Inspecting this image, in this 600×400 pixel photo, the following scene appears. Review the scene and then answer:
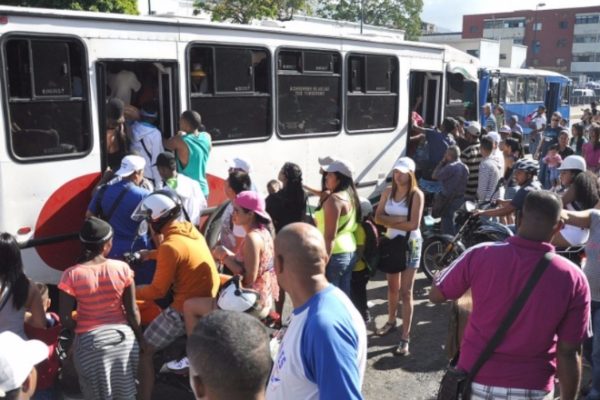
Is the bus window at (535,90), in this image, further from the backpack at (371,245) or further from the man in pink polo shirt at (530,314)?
the man in pink polo shirt at (530,314)

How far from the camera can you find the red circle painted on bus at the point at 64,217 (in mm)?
5203

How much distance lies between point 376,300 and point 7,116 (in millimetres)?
4436

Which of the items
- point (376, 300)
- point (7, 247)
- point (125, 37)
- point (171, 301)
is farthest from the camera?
point (376, 300)

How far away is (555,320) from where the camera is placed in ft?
9.46

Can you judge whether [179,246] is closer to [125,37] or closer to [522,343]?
[522,343]

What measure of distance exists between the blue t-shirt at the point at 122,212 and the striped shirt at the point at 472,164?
16.4 feet

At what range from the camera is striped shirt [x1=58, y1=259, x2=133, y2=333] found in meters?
3.60

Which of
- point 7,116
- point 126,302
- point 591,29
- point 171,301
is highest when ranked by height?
point 591,29

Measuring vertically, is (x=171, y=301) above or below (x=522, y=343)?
below

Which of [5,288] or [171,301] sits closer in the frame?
[5,288]

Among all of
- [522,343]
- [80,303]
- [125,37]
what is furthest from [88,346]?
[125,37]

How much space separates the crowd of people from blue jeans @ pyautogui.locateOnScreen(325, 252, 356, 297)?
0.01 meters

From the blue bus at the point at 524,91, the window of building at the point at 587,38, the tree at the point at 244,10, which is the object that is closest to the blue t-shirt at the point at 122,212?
the blue bus at the point at 524,91

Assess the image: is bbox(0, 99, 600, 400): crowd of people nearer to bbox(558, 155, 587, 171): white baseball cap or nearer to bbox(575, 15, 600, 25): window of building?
bbox(558, 155, 587, 171): white baseball cap
